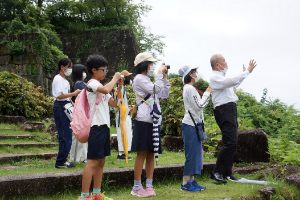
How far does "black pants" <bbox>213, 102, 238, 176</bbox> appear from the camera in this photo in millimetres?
4340

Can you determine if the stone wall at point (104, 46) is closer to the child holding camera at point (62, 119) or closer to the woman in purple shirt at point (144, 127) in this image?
the child holding camera at point (62, 119)

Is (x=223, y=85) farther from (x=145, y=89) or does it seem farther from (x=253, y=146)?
(x=253, y=146)

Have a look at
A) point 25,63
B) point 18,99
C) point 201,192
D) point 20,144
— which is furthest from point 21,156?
point 25,63

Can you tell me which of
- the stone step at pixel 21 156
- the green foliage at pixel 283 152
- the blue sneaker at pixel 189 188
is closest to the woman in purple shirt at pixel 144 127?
the blue sneaker at pixel 189 188

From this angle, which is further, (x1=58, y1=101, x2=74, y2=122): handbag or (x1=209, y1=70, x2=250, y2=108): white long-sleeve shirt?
(x1=58, y1=101, x2=74, y2=122): handbag

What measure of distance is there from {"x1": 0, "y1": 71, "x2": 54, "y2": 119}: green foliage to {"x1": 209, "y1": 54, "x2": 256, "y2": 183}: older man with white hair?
7.43 m

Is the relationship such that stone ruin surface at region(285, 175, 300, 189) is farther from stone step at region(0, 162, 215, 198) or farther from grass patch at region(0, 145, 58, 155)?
grass patch at region(0, 145, 58, 155)

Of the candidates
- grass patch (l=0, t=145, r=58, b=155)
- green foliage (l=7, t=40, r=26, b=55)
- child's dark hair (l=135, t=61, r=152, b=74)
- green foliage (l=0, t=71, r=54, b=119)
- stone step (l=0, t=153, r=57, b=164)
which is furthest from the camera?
green foliage (l=7, t=40, r=26, b=55)

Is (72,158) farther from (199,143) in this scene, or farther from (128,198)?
(199,143)

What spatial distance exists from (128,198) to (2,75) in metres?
8.46

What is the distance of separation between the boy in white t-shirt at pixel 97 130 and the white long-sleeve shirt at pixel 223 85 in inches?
69.8

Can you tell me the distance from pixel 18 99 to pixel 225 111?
7678 millimetres

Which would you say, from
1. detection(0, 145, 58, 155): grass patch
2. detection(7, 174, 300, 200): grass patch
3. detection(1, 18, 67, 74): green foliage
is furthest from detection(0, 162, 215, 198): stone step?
detection(1, 18, 67, 74): green foliage

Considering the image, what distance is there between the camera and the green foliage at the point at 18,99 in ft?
31.0
